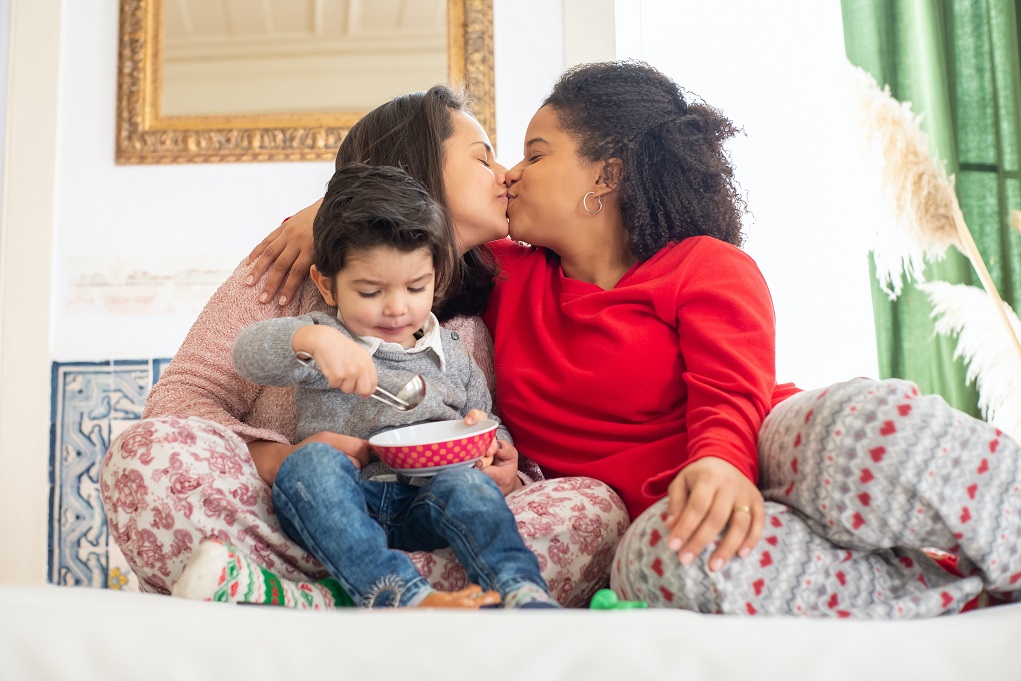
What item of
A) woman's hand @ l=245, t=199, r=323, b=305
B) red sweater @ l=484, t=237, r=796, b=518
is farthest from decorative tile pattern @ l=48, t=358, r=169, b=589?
red sweater @ l=484, t=237, r=796, b=518

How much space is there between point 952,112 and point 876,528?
6.94ft

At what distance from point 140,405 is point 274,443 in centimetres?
→ 151

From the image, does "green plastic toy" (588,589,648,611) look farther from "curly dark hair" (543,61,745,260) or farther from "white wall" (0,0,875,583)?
"white wall" (0,0,875,583)

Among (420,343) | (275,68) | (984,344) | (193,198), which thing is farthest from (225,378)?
(984,344)

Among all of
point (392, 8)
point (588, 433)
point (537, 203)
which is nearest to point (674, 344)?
point (588, 433)

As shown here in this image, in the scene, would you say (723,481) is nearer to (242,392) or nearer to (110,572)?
(242,392)

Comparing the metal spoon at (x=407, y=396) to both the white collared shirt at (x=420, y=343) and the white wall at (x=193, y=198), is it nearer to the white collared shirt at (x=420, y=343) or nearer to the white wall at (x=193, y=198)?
the white collared shirt at (x=420, y=343)

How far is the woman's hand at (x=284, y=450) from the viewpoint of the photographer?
123 centimetres

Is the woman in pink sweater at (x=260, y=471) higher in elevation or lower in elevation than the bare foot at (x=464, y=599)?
higher

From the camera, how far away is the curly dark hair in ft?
5.04

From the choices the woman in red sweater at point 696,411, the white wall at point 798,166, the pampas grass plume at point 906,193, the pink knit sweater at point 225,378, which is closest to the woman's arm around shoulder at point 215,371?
the pink knit sweater at point 225,378

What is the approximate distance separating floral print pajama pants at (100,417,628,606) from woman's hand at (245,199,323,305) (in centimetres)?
34

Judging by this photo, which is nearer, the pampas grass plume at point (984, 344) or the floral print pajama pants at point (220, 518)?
the floral print pajama pants at point (220, 518)

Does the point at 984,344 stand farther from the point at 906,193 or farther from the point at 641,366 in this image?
the point at 641,366
